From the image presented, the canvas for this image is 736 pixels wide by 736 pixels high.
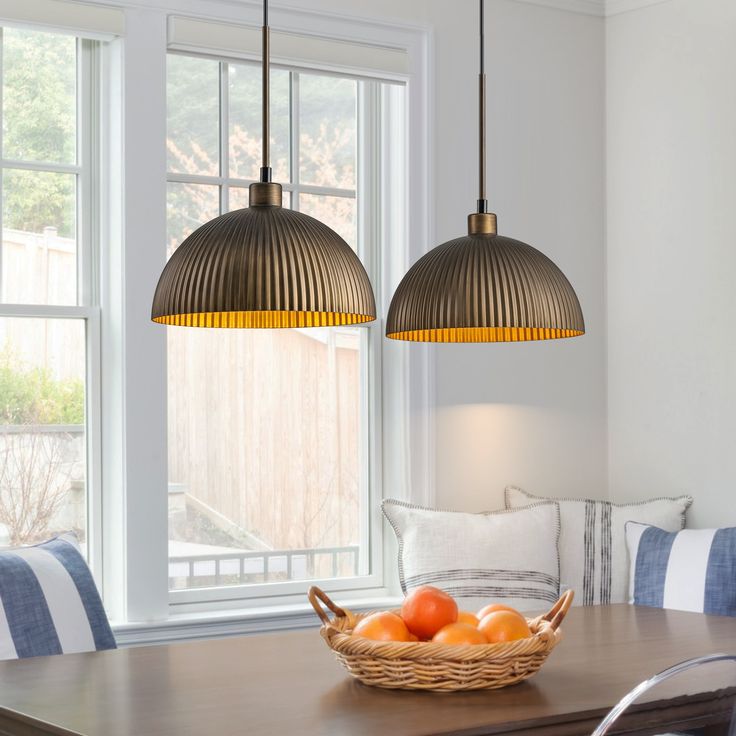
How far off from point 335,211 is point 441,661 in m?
2.25

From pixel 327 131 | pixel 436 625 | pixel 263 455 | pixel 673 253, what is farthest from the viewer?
pixel 673 253

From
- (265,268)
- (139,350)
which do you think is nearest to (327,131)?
(139,350)

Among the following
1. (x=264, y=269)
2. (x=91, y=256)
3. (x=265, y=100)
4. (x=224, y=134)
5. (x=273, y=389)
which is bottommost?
(x=273, y=389)

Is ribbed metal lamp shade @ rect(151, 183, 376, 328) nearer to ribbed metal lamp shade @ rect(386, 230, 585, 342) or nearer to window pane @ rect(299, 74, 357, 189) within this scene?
ribbed metal lamp shade @ rect(386, 230, 585, 342)

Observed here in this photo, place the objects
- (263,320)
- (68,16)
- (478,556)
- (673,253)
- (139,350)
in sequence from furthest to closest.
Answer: (673,253), (478,556), (139,350), (68,16), (263,320)

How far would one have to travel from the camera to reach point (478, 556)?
359cm

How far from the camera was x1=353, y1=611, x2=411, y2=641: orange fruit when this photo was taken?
6.54 ft

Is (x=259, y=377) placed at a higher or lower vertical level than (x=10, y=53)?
lower

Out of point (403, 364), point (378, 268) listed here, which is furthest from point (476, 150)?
point (403, 364)

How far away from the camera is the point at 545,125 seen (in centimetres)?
414

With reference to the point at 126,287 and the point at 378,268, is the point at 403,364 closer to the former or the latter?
the point at 378,268

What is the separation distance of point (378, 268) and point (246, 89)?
75 cm

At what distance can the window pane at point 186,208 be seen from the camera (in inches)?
142

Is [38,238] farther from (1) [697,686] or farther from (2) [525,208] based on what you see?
(1) [697,686]
